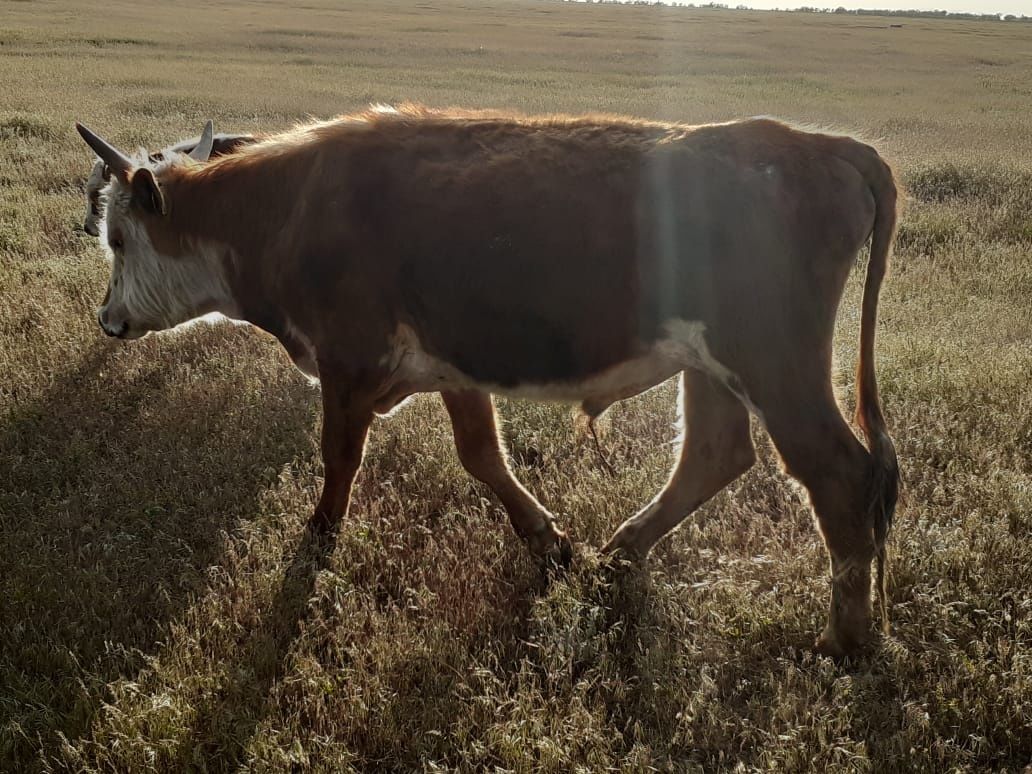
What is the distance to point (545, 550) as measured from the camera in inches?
176

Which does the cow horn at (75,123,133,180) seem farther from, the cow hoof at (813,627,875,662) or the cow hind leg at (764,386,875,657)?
the cow hoof at (813,627,875,662)

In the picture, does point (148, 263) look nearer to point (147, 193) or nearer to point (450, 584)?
point (147, 193)

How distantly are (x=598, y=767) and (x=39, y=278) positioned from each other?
7.19 meters

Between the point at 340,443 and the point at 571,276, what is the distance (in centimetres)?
153

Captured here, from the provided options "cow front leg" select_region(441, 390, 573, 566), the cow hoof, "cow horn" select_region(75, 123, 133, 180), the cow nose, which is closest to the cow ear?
"cow horn" select_region(75, 123, 133, 180)

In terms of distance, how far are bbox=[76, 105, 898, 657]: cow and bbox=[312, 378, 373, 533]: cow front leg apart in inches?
0.5

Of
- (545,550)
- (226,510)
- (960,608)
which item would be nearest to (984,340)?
(960,608)

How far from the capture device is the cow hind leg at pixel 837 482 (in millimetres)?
3465

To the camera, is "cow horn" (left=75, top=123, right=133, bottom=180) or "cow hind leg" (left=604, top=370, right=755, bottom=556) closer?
"cow hind leg" (left=604, top=370, right=755, bottom=556)

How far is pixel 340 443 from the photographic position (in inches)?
174

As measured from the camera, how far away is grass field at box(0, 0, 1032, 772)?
3301mm

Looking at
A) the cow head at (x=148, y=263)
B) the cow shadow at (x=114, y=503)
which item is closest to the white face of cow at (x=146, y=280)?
the cow head at (x=148, y=263)

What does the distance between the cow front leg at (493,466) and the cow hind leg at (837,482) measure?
4.52ft

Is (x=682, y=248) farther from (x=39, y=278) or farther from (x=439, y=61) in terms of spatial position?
(x=439, y=61)
